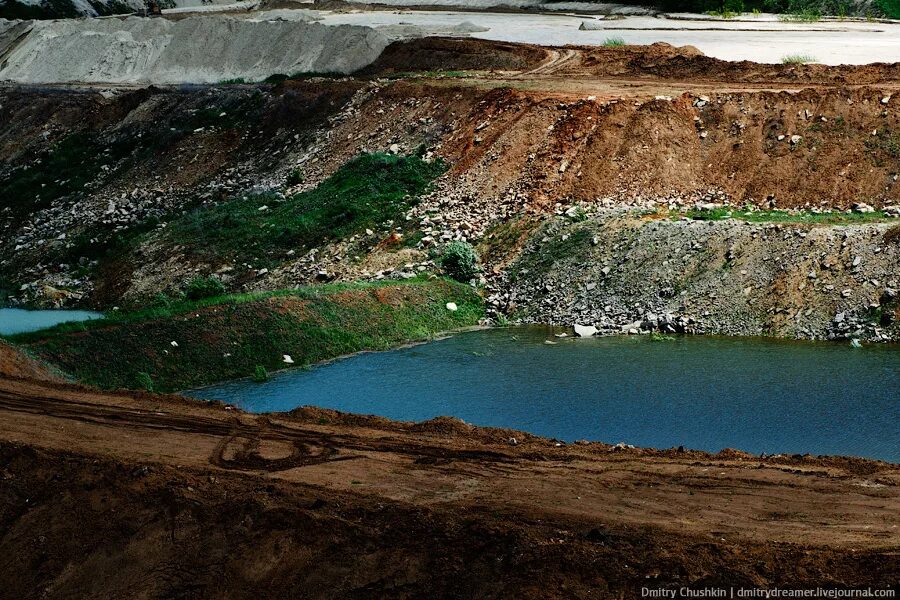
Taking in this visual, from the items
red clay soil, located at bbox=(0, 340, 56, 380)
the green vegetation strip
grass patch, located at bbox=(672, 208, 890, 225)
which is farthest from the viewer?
grass patch, located at bbox=(672, 208, 890, 225)

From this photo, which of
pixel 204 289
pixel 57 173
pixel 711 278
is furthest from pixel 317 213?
pixel 57 173

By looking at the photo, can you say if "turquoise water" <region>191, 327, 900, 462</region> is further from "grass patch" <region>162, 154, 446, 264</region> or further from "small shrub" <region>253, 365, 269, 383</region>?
"grass patch" <region>162, 154, 446, 264</region>

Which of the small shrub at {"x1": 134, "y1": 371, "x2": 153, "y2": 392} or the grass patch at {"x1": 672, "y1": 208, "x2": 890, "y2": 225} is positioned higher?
the grass patch at {"x1": 672, "y1": 208, "x2": 890, "y2": 225}

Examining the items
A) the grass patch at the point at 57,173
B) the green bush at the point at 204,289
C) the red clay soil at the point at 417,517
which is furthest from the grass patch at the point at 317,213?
the red clay soil at the point at 417,517

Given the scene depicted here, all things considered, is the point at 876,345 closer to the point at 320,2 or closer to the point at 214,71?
the point at 214,71

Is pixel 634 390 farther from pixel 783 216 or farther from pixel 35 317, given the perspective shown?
pixel 35 317

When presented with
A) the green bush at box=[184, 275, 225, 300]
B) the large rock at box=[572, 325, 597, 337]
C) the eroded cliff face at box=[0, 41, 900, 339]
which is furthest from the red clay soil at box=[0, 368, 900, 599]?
the green bush at box=[184, 275, 225, 300]
